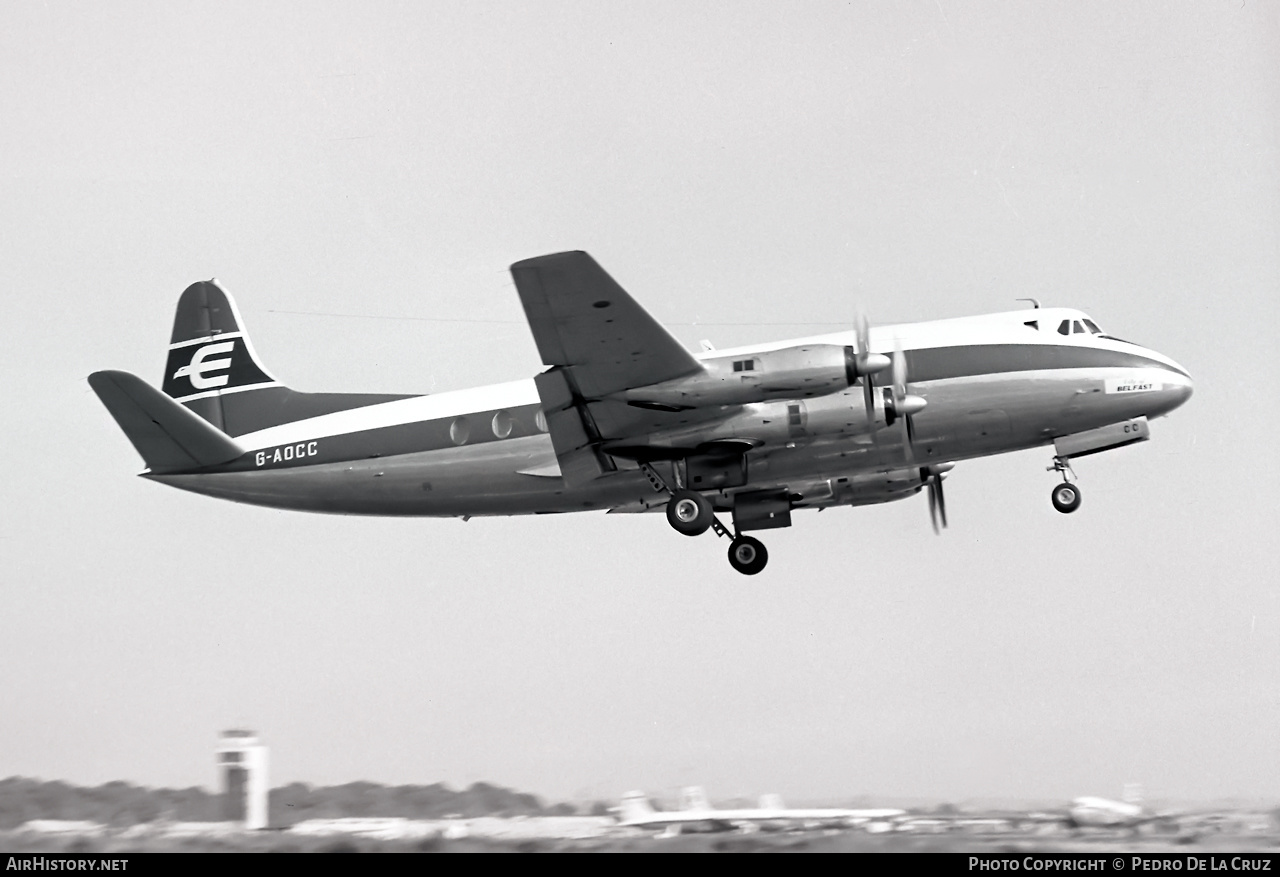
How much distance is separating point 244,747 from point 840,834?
9.95 m

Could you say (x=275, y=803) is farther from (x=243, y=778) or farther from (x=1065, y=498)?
(x=1065, y=498)

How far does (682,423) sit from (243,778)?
30.3ft

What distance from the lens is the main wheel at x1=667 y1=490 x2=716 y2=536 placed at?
21.0 meters

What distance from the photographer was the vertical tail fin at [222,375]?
939 inches

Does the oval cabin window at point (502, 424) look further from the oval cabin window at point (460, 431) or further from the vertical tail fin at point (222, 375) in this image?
the vertical tail fin at point (222, 375)

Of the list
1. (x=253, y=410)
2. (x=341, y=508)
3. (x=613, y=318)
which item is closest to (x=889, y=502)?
(x=613, y=318)

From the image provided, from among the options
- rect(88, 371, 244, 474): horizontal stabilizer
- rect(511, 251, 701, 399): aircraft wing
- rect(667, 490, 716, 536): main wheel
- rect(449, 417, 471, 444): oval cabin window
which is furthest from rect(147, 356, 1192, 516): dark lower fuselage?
rect(511, 251, 701, 399): aircraft wing

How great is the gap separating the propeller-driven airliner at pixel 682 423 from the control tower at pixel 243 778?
4.06m

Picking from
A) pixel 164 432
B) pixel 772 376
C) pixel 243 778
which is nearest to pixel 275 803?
pixel 243 778

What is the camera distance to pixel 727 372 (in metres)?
19.2

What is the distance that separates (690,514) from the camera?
2102 cm

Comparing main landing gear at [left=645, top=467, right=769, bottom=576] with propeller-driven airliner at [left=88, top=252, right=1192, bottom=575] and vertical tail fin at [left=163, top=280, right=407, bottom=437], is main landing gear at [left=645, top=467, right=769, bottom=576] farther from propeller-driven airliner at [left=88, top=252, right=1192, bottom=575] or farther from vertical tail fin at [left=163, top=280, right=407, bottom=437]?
vertical tail fin at [left=163, top=280, right=407, bottom=437]

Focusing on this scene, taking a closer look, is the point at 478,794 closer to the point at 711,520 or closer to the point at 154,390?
the point at 711,520
